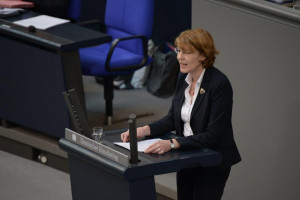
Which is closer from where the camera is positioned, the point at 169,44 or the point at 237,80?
the point at 237,80

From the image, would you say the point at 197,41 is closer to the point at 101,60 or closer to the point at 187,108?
the point at 187,108

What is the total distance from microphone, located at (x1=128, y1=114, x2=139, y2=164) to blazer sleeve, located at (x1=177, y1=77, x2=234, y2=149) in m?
0.31

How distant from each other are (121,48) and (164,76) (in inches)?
28.8

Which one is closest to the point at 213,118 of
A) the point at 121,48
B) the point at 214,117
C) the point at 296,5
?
the point at 214,117

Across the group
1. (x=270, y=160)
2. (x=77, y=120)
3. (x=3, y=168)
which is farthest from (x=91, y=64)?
(x=77, y=120)

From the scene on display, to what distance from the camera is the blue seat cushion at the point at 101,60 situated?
231 inches

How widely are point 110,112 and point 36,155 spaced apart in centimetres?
68

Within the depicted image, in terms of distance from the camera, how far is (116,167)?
3.29m

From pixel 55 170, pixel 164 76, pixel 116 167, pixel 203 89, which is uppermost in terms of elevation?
pixel 203 89

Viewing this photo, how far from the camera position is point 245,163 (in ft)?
14.9

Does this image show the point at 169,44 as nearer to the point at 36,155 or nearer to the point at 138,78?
the point at 138,78

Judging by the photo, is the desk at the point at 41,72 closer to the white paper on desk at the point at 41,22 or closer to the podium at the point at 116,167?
the white paper on desk at the point at 41,22

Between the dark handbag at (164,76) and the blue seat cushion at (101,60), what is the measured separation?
29.3 inches

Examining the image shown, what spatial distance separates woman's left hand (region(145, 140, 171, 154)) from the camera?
11.4 ft
